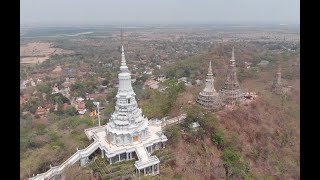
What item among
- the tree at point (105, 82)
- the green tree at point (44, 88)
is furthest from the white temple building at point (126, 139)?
the tree at point (105, 82)

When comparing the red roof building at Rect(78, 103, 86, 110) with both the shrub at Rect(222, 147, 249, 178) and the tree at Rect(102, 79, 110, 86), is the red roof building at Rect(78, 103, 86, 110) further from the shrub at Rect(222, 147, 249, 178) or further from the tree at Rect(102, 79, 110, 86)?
the shrub at Rect(222, 147, 249, 178)

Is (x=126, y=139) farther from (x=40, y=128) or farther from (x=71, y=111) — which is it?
(x=71, y=111)

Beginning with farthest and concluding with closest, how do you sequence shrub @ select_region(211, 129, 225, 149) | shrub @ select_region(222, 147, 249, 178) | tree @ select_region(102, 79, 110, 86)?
tree @ select_region(102, 79, 110, 86)
shrub @ select_region(211, 129, 225, 149)
shrub @ select_region(222, 147, 249, 178)

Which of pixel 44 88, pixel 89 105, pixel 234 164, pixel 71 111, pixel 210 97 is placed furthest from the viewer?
pixel 44 88

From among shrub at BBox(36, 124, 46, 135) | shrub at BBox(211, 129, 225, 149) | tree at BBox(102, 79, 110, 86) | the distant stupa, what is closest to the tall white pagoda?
the distant stupa

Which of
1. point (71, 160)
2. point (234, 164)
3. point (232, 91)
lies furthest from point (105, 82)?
point (234, 164)

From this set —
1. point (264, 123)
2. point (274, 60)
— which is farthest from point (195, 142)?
point (274, 60)

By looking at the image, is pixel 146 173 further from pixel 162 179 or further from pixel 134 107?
pixel 134 107
